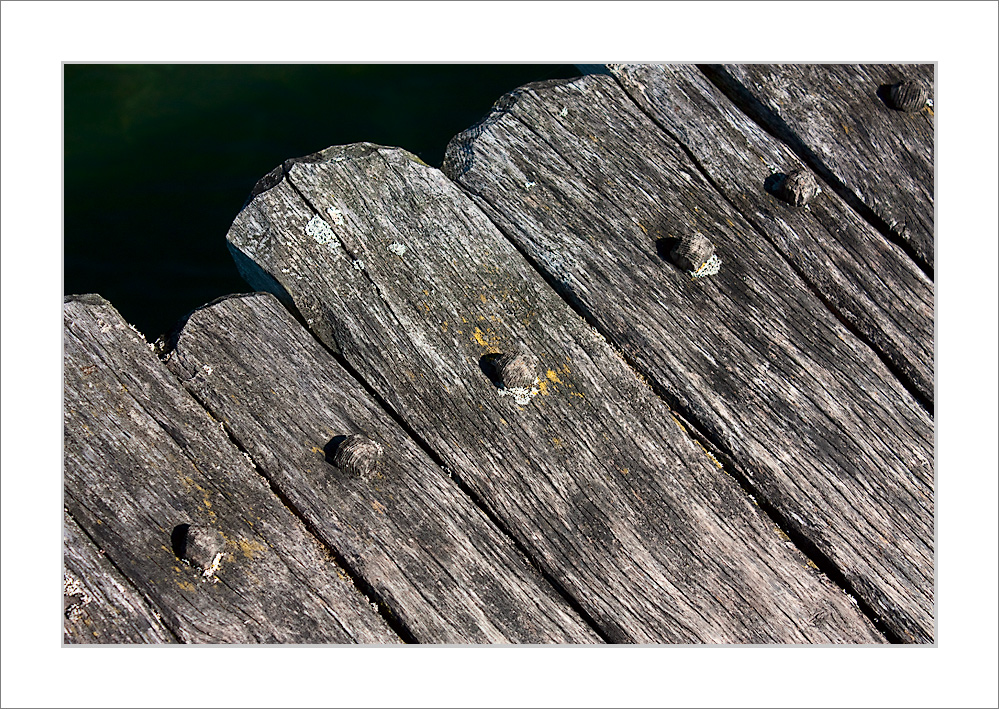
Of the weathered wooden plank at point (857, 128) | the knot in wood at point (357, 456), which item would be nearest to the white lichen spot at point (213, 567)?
the knot in wood at point (357, 456)

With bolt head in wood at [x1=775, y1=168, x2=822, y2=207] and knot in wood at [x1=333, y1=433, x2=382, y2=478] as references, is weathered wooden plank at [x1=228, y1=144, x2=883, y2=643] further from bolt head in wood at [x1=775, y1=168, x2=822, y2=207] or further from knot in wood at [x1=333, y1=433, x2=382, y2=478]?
bolt head in wood at [x1=775, y1=168, x2=822, y2=207]

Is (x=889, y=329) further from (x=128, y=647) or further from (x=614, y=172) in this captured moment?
(x=128, y=647)

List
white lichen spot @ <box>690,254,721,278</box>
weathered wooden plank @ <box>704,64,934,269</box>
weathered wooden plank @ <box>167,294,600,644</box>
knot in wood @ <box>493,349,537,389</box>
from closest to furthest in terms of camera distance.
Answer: weathered wooden plank @ <box>167,294,600,644</box> < knot in wood @ <box>493,349,537,389</box> < white lichen spot @ <box>690,254,721,278</box> < weathered wooden plank @ <box>704,64,934,269</box>

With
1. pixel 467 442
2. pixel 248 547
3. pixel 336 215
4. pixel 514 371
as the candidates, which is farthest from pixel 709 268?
pixel 248 547

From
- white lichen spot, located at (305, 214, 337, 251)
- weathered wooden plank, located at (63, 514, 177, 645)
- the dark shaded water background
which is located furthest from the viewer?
the dark shaded water background

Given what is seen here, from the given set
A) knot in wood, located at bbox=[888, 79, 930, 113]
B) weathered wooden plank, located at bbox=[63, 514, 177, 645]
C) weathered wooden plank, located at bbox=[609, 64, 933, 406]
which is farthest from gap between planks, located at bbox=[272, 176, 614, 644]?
knot in wood, located at bbox=[888, 79, 930, 113]

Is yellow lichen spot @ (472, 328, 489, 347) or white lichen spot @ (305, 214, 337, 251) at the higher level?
white lichen spot @ (305, 214, 337, 251)

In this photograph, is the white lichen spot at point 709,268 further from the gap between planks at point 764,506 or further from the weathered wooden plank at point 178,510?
the weathered wooden plank at point 178,510
